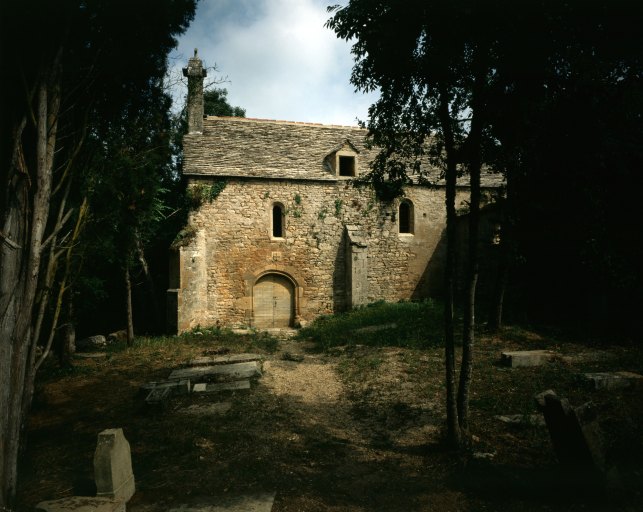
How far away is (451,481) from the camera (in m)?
4.16

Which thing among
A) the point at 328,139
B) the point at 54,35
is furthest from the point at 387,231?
the point at 54,35

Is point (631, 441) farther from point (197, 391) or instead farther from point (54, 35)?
point (54, 35)

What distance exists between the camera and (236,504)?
391cm

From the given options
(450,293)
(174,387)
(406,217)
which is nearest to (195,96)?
(406,217)

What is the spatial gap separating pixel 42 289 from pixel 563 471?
6164mm

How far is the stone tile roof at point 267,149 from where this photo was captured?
15.1m

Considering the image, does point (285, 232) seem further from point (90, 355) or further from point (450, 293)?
point (450, 293)

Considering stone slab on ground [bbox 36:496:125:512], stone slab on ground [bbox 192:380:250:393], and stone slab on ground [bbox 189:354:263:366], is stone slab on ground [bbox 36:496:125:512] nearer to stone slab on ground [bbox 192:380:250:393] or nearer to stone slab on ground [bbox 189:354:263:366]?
stone slab on ground [bbox 192:380:250:393]

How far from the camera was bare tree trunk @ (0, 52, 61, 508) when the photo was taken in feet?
12.5

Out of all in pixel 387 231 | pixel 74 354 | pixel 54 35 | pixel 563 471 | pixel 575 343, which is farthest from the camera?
pixel 387 231

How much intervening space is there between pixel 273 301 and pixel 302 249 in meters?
2.35

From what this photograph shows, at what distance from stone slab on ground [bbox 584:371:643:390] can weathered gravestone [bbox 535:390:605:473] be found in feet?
11.5

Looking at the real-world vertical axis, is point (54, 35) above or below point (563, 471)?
above

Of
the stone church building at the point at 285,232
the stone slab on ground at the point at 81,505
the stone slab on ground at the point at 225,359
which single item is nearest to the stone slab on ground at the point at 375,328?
the stone church building at the point at 285,232
